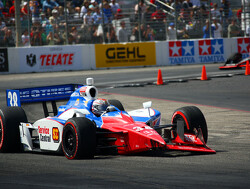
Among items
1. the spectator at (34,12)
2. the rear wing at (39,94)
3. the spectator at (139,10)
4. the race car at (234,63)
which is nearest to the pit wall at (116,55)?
the spectator at (34,12)

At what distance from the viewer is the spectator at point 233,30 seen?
27.8m

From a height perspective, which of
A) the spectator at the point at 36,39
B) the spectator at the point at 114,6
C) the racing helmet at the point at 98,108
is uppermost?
the spectator at the point at 114,6

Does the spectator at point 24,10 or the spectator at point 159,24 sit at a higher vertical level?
the spectator at point 24,10

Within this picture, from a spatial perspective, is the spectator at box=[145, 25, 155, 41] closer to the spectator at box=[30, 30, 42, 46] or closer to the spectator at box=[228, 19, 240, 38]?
the spectator at box=[228, 19, 240, 38]

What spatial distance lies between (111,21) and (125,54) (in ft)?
6.25

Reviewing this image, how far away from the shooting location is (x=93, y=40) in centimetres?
2561

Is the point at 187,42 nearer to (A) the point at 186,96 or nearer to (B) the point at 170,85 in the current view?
(B) the point at 170,85

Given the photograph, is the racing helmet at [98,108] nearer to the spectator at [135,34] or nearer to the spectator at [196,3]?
the spectator at [135,34]

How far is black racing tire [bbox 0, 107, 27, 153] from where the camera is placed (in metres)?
9.10

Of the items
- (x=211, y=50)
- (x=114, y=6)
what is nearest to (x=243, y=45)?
(x=211, y=50)

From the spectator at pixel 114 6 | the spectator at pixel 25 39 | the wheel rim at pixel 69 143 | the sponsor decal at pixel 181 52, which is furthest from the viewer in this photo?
the sponsor decal at pixel 181 52

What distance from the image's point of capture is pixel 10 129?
9148 millimetres

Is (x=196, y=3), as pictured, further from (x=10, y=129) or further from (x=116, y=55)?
(x=10, y=129)

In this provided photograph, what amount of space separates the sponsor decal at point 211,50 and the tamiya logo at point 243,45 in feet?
3.53
